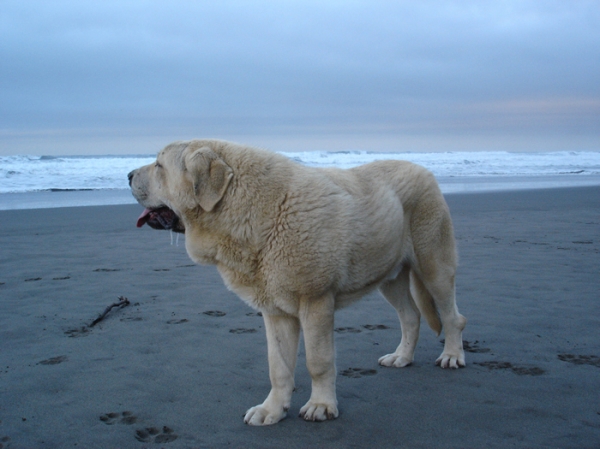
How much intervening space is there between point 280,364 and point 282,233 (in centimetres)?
90

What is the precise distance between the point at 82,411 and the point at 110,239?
24.9ft

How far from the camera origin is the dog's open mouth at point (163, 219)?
3.90 metres

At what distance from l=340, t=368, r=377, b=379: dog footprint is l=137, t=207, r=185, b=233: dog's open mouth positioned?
1687 mm

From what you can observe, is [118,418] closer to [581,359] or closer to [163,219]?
[163,219]

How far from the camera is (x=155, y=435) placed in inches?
130

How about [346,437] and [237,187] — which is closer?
[346,437]

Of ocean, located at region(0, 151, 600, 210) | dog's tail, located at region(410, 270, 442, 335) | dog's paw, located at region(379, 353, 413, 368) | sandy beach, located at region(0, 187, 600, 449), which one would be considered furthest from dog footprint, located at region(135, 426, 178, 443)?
ocean, located at region(0, 151, 600, 210)

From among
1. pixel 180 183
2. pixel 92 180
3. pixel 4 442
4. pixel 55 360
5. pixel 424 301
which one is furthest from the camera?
pixel 92 180

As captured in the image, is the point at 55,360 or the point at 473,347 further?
the point at 473,347

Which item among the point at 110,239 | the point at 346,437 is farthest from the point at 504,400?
the point at 110,239

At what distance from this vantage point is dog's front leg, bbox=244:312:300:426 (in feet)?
11.7

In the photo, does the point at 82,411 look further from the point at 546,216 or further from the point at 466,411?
the point at 546,216

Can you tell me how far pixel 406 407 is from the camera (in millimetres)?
3695

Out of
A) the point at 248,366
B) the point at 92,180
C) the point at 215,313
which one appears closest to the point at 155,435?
the point at 248,366
